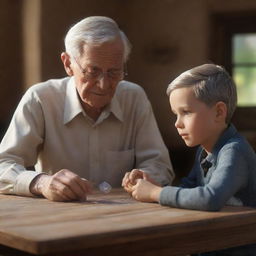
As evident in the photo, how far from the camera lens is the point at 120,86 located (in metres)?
3.64

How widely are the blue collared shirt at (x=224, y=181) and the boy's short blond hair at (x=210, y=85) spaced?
0.12 meters

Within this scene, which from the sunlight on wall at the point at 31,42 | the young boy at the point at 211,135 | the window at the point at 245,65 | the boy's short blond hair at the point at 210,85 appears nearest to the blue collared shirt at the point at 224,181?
the young boy at the point at 211,135

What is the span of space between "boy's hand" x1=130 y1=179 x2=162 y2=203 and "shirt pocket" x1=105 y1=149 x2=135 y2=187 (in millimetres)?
633

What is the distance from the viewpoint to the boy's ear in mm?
2648

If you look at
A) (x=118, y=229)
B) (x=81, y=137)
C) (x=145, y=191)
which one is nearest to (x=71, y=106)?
(x=81, y=137)

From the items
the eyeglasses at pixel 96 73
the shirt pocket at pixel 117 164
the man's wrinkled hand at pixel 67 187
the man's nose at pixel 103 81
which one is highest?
the eyeglasses at pixel 96 73

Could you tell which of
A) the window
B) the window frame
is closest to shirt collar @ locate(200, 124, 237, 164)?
the window frame

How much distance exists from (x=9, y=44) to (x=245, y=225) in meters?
4.06

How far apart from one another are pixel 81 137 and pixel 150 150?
0.31 metres

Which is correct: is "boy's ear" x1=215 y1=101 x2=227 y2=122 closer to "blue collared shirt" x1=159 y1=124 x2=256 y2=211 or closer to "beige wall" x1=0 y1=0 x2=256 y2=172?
"blue collared shirt" x1=159 y1=124 x2=256 y2=211

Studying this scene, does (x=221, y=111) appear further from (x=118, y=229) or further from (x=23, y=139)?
(x=23, y=139)

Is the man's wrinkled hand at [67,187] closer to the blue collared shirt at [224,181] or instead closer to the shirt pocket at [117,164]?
the blue collared shirt at [224,181]

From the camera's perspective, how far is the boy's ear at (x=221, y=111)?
8.69 ft

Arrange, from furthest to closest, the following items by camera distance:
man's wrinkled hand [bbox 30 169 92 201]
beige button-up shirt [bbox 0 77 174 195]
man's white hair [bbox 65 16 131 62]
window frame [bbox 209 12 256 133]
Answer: window frame [bbox 209 12 256 133] < beige button-up shirt [bbox 0 77 174 195] < man's white hair [bbox 65 16 131 62] < man's wrinkled hand [bbox 30 169 92 201]
